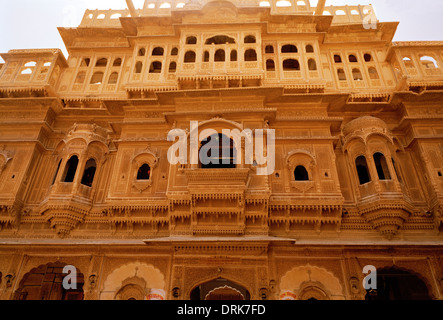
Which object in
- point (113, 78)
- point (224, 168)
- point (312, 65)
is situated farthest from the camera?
point (113, 78)

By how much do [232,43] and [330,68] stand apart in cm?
437

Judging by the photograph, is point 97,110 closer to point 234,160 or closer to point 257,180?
point 234,160

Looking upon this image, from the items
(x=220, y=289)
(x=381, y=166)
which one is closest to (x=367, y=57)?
(x=381, y=166)

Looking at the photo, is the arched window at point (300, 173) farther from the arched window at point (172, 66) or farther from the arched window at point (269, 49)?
the arched window at point (172, 66)

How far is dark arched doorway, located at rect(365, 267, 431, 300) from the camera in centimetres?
1091

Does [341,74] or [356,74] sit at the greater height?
[356,74]

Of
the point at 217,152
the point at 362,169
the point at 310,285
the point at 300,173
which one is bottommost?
the point at 310,285

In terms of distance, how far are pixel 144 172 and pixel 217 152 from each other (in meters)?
2.79

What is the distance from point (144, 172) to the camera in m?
11.9

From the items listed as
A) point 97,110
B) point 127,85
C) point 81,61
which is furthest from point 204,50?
point 81,61

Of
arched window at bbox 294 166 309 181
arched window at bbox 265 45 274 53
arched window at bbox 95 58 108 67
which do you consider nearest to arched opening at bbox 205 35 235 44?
arched window at bbox 265 45 274 53

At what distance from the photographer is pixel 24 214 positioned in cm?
1125

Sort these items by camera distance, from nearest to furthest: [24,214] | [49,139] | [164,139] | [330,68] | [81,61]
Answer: [24,214] → [164,139] → [49,139] → [330,68] → [81,61]

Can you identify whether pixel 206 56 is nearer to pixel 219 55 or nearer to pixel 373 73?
pixel 219 55
